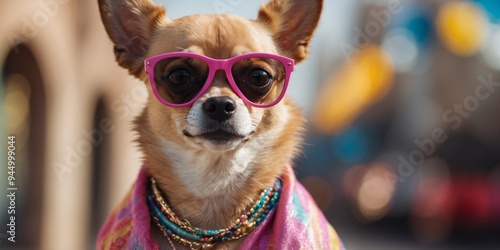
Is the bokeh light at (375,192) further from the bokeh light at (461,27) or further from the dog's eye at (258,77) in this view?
the dog's eye at (258,77)

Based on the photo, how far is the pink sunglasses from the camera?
2.61 meters

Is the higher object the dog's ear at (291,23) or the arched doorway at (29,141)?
the dog's ear at (291,23)

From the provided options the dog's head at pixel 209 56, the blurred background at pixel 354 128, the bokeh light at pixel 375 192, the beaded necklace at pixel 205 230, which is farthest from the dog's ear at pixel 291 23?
the bokeh light at pixel 375 192

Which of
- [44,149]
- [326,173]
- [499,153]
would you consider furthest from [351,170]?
[44,149]

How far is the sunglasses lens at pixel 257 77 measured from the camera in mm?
2637

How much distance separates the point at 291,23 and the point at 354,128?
1068 centimetres

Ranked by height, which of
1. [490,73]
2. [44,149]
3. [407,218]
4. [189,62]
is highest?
[189,62]

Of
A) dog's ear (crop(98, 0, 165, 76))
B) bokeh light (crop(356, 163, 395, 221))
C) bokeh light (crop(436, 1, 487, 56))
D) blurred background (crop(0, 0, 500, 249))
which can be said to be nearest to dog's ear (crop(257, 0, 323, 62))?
dog's ear (crop(98, 0, 165, 76))

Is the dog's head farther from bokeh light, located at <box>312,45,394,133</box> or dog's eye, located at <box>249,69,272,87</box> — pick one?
bokeh light, located at <box>312,45,394,133</box>

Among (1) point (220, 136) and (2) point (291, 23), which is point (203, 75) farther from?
(2) point (291, 23)

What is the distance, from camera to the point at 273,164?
287 cm

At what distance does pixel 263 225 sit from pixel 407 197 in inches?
373

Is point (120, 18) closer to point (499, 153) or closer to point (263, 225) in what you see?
point (263, 225)

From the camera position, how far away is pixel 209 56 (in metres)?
2.69
